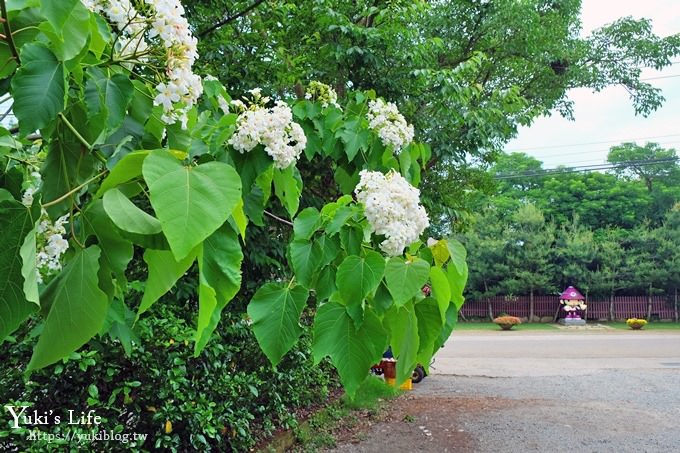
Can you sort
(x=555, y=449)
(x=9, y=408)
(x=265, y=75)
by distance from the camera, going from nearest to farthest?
(x=9, y=408)
(x=265, y=75)
(x=555, y=449)

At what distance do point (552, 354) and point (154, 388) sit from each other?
10410 mm

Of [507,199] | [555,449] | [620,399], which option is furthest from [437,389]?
[507,199]

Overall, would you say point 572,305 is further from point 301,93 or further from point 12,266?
point 12,266

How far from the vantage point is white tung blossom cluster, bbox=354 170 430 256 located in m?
1.16

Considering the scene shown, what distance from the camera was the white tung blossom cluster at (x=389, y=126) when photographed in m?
1.84

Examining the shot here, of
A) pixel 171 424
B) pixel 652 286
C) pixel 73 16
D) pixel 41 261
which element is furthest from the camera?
pixel 652 286

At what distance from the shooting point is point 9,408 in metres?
2.13

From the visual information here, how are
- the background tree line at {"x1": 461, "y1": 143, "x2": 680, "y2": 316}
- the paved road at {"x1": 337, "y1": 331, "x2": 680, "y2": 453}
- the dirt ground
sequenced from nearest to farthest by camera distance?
the dirt ground, the paved road at {"x1": 337, "y1": 331, "x2": 680, "y2": 453}, the background tree line at {"x1": 461, "y1": 143, "x2": 680, "y2": 316}

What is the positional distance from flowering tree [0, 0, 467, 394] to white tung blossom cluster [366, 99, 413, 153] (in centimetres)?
59

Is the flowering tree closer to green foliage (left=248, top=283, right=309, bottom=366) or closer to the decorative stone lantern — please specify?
green foliage (left=248, top=283, right=309, bottom=366)

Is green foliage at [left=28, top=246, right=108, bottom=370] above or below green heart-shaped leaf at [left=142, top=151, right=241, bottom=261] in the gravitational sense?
below

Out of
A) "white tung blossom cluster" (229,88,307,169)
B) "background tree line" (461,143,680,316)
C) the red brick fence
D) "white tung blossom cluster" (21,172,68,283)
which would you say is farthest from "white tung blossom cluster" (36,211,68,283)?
the red brick fence

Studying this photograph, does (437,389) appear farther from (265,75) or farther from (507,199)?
(507,199)

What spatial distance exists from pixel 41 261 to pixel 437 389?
6.65 metres
